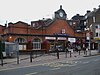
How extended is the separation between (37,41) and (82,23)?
4885 centimetres

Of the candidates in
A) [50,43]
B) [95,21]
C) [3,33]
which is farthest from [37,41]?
[95,21]

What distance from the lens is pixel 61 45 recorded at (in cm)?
7212

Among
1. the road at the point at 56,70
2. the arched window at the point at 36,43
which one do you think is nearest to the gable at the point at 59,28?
the arched window at the point at 36,43

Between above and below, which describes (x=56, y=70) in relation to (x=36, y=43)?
below

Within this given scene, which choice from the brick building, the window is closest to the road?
the brick building

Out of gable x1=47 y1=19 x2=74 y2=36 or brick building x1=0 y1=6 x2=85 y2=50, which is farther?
gable x1=47 y1=19 x2=74 y2=36

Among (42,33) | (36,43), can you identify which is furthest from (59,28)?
(36,43)

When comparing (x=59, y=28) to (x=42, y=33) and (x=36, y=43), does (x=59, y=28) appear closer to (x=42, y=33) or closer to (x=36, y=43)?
(x=42, y=33)

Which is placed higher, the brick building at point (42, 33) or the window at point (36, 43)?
the brick building at point (42, 33)

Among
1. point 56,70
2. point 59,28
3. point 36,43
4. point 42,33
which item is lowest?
point 56,70

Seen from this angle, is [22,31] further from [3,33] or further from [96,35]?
[96,35]

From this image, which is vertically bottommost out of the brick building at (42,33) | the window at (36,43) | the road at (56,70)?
the road at (56,70)

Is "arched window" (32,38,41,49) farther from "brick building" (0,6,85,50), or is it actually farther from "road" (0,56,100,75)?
"road" (0,56,100,75)

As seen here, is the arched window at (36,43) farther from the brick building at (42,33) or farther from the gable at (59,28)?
the gable at (59,28)
